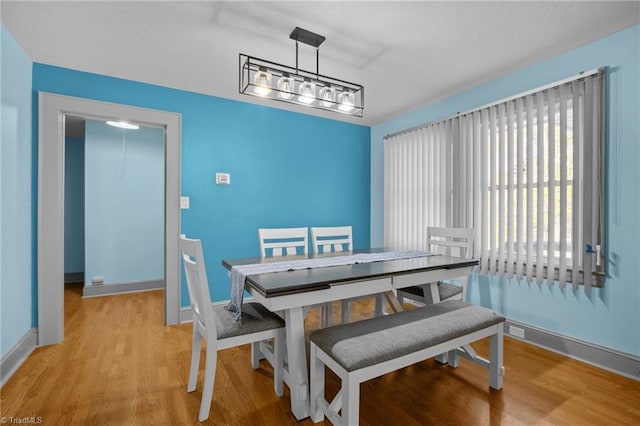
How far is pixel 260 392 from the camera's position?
1.88 m

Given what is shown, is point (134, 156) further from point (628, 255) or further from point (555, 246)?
point (628, 255)

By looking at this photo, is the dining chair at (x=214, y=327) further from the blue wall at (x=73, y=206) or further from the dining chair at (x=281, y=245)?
the blue wall at (x=73, y=206)

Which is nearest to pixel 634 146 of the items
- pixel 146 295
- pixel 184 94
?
pixel 184 94

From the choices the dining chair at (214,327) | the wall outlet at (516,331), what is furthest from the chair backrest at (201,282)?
the wall outlet at (516,331)

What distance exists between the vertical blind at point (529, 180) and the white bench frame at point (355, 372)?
0.96 meters

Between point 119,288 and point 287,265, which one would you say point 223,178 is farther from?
point 119,288

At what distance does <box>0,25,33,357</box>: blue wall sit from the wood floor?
15.6 inches

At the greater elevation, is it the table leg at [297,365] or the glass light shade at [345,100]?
the glass light shade at [345,100]

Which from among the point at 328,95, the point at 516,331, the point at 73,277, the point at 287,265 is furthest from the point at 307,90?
the point at 73,277

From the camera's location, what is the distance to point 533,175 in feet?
8.20

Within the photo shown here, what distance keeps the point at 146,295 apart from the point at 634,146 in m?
5.25

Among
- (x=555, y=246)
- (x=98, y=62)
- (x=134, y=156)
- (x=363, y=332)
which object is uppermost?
(x=98, y=62)

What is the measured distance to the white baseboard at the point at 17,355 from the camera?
196 centimetres

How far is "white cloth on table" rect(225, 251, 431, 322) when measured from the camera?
179 centimetres
